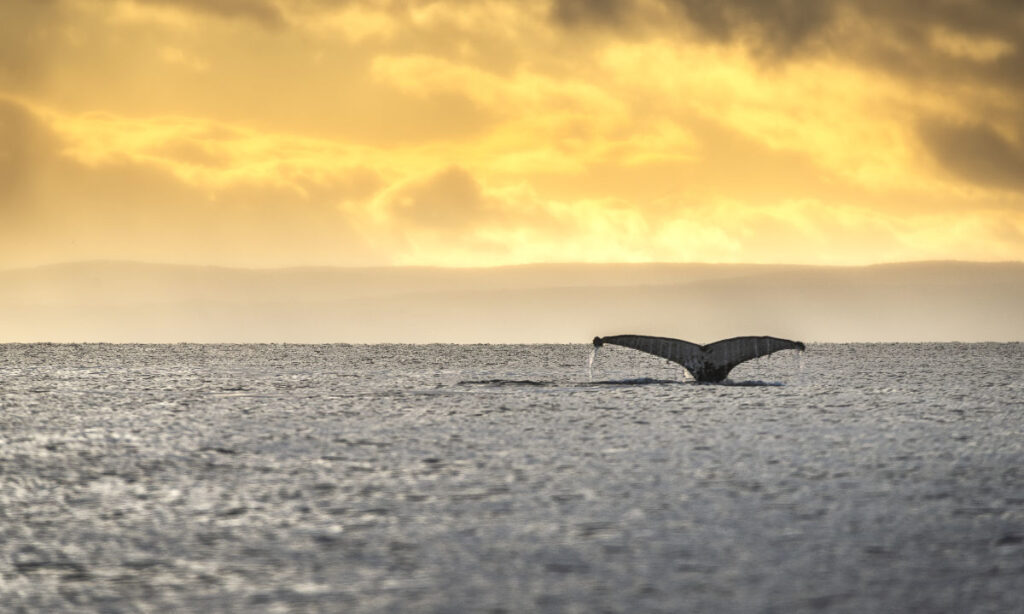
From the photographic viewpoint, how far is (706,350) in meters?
58.4

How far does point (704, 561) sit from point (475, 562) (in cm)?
239

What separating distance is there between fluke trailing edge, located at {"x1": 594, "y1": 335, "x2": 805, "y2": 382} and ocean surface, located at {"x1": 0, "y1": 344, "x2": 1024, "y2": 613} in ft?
55.5

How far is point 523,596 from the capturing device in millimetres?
11523

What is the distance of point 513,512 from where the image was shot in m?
17.1

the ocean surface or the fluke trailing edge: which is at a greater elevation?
the fluke trailing edge

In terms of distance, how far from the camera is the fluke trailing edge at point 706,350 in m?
55.8

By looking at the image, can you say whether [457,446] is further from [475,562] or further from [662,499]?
[475,562]

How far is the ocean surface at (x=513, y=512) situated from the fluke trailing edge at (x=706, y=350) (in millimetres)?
16915

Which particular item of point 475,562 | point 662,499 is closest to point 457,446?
point 662,499

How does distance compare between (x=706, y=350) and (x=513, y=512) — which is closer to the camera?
(x=513, y=512)

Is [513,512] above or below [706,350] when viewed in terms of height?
below

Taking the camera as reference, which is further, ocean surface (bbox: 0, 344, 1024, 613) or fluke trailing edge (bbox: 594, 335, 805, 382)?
fluke trailing edge (bbox: 594, 335, 805, 382)

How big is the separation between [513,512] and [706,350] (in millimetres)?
42215

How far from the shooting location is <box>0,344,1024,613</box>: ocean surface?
1179 centimetres
